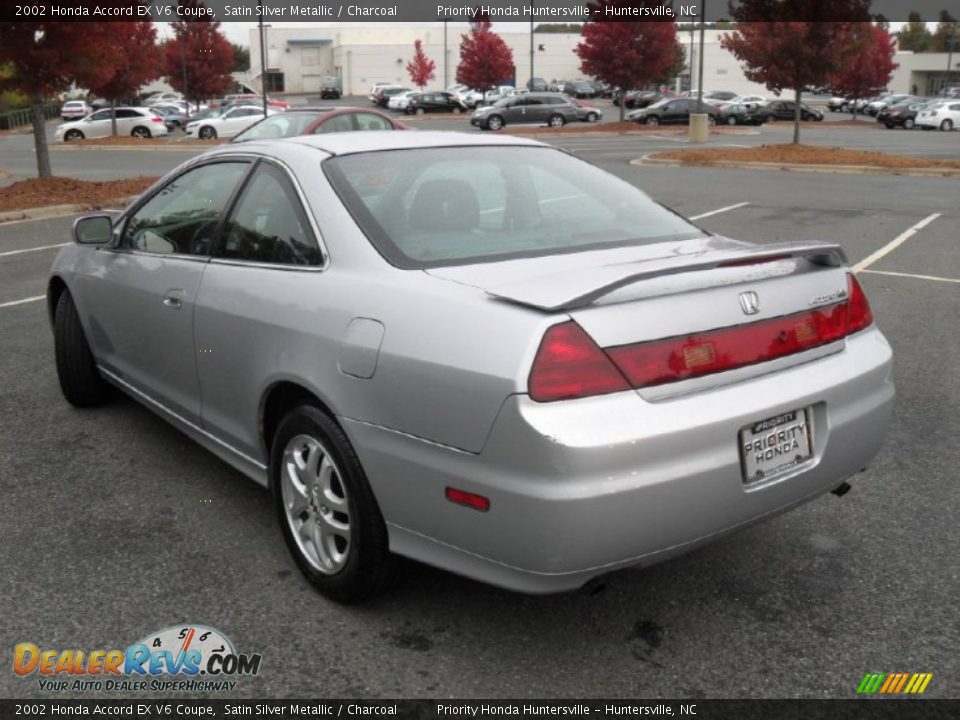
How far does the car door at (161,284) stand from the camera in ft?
13.0

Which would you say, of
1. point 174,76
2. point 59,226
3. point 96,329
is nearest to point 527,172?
point 96,329

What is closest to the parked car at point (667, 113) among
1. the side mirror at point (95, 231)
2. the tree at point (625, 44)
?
the tree at point (625, 44)

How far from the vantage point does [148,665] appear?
2893mm

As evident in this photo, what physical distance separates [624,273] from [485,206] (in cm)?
99

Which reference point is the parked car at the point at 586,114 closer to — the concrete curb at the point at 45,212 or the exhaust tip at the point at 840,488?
the concrete curb at the point at 45,212

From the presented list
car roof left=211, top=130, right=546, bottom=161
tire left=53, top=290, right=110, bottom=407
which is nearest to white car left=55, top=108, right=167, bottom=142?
tire left=53, top=290, right=110, bottom=407

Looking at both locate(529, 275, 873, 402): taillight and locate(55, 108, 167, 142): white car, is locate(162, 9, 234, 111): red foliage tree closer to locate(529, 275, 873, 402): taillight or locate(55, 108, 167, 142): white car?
locate(55, 108, 167, 142): white car

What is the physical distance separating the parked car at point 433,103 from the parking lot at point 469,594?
185ft

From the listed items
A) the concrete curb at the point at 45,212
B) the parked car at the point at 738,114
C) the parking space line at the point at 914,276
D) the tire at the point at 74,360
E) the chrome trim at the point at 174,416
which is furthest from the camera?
the parked car at the point at 738,114

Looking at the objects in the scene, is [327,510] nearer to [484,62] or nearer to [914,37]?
[484,62]

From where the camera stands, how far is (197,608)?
3.19 m

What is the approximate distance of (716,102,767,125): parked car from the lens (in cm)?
4872

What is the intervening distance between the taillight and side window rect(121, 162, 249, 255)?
1.93 m

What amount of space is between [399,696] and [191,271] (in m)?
2.04
